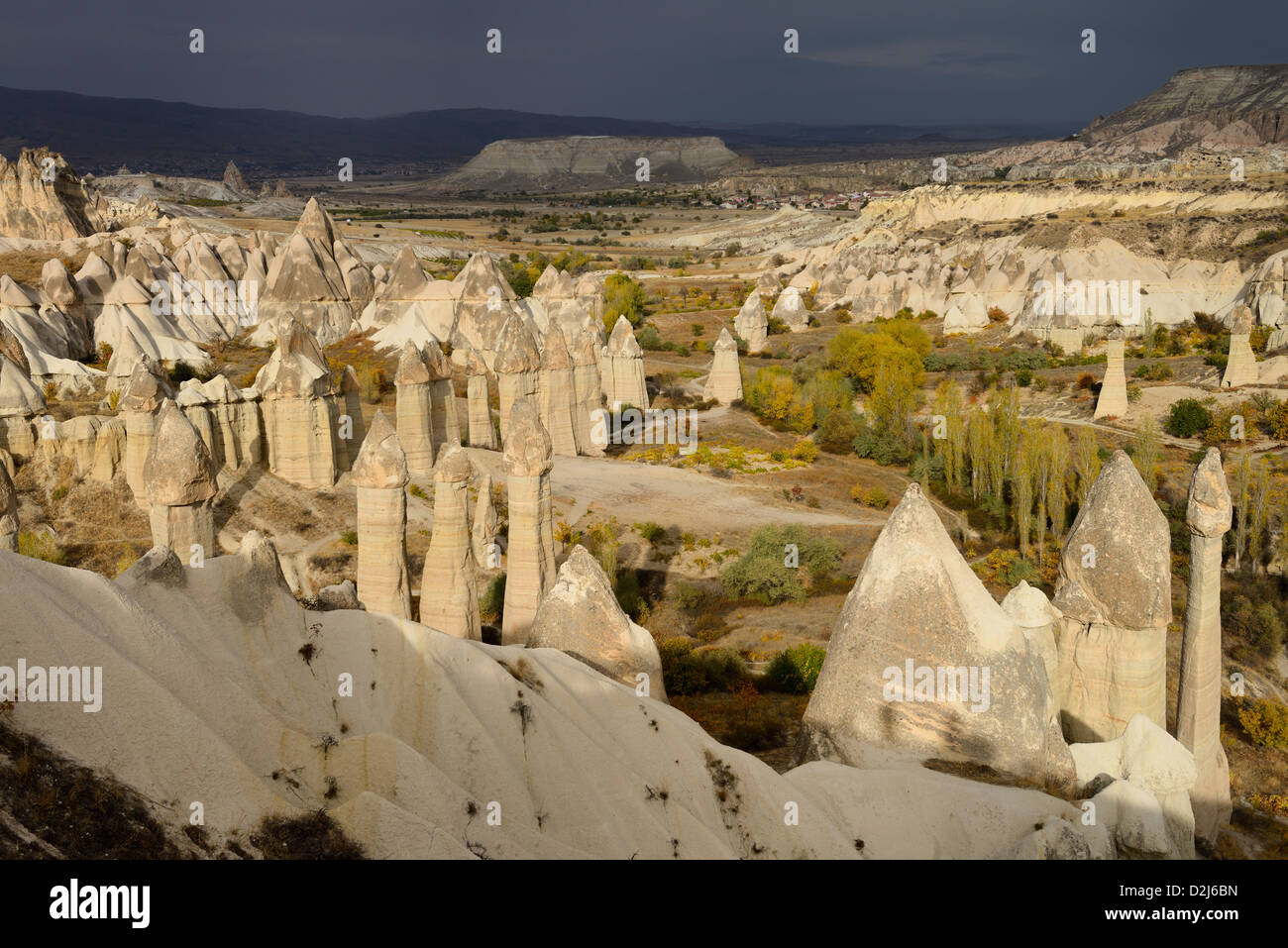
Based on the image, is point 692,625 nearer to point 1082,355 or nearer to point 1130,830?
point 1130,830

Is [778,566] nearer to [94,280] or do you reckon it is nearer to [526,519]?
[526,519]

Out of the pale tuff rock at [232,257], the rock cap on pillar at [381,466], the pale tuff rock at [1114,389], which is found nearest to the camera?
the rock cap on pillar at [381,466]

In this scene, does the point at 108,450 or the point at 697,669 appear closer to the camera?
the point at 697,669

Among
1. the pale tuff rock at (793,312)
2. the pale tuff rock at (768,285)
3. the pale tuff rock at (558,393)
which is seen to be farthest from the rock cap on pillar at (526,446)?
the pale tuff rock at (768,285)

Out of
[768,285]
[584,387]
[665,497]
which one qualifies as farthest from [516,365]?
[768,285]

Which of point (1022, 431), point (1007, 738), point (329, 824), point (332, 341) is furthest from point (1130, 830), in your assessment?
point (332, 341)

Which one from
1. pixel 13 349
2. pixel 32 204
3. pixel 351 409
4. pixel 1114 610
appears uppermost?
pixel 32 204

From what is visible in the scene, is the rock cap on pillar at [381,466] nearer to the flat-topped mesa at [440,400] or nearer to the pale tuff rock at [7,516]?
the pale tuff rock at [7,516]
